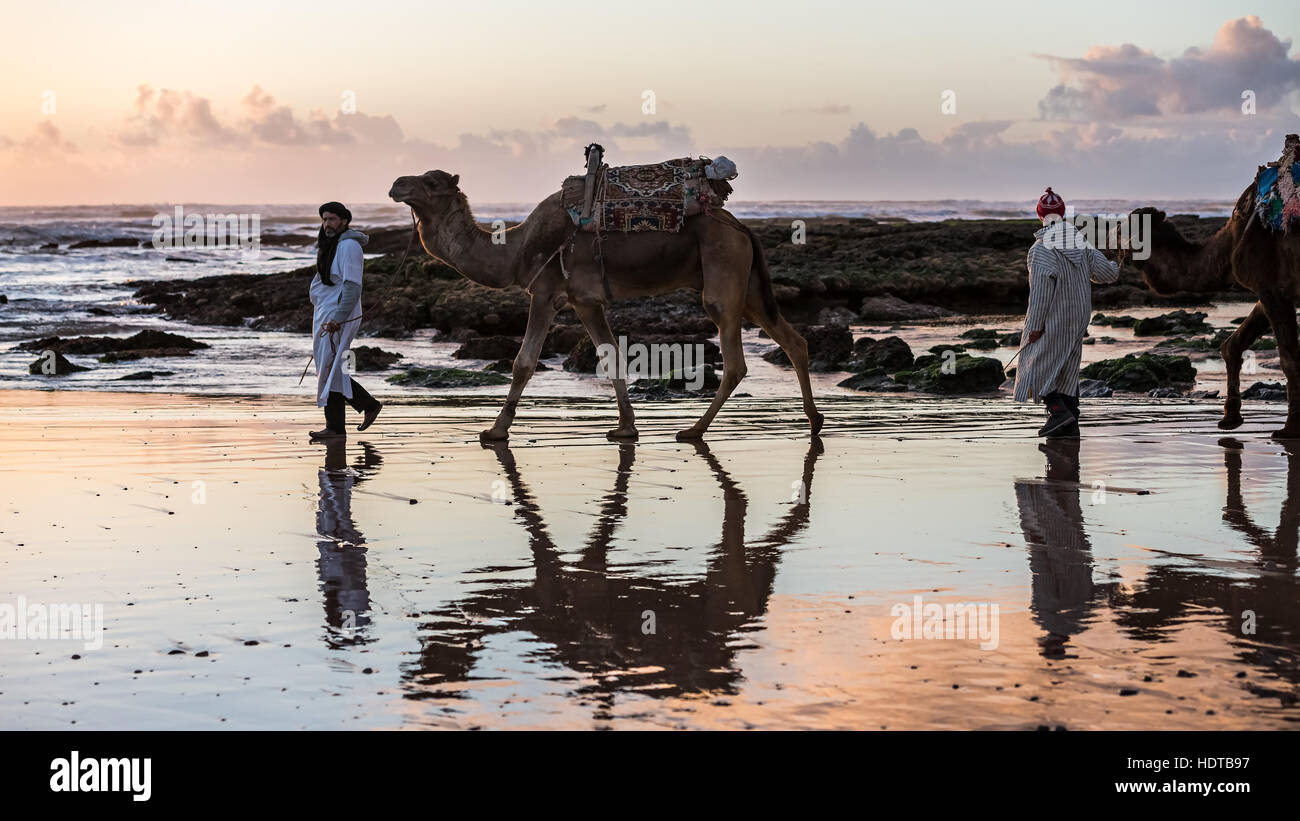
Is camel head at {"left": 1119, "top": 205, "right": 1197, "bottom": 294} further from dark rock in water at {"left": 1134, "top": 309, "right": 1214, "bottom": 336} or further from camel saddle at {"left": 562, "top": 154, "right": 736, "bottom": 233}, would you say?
dark rock in water at {"left": 1134, "top": 309, "right": 1214, "bottom": 336}

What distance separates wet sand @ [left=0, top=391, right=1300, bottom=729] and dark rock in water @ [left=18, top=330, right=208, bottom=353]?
1152 centimetres

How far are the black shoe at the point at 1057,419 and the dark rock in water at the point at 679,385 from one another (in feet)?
19.0

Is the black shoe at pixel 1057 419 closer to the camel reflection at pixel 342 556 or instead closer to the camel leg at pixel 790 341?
the camel leg at pixel 790 341

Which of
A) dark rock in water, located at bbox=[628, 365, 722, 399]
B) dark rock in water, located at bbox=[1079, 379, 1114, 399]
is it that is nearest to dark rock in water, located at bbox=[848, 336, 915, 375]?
dark rock in water, located at bbox=[628, 365, 722, 399]

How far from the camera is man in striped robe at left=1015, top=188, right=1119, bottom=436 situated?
12.4 m

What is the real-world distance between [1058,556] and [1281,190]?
6.00 m

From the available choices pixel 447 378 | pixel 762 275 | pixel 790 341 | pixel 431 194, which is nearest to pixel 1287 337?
pixel 790 341

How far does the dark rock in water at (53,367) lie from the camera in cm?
2031

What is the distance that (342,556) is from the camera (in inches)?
300

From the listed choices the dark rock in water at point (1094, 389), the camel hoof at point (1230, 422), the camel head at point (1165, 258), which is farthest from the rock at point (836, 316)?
the camel hoof at point (1230, 422)

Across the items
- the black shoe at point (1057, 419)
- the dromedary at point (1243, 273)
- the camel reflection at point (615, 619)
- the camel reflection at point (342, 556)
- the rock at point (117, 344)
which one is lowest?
the camel reflection at point (615, 619)

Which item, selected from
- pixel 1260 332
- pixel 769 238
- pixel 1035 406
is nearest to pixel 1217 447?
pixel 1260 332

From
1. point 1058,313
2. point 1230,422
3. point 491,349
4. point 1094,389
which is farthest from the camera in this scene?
point 491,349

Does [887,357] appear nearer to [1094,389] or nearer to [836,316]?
[1094,389]
